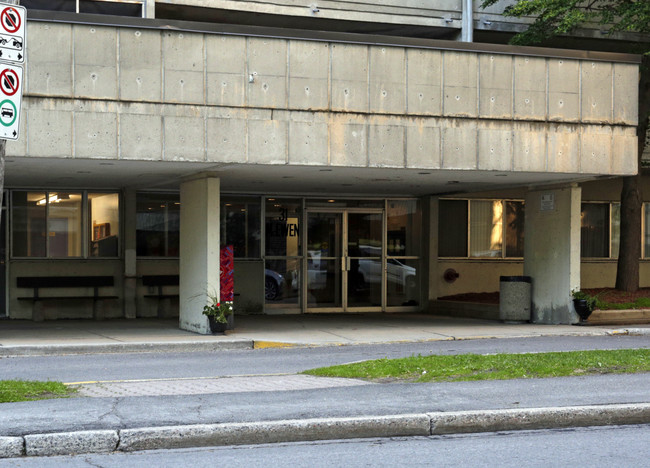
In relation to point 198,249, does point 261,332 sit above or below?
below

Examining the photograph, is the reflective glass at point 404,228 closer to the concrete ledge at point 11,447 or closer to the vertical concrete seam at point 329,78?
the vertical concrete seam at point 329,78

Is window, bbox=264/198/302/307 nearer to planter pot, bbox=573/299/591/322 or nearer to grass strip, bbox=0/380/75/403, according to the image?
planter pot, bbox=573/299/591/322

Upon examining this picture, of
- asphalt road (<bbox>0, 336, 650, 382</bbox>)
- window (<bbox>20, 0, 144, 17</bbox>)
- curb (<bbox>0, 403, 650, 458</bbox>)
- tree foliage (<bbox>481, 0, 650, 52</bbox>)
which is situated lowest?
asphalt road (<bbox>0, 336, 650, 382</bbox>)

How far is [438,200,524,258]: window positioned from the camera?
22688 millimetres

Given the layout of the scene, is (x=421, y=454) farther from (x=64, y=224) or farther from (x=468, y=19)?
(x=468, y=19)

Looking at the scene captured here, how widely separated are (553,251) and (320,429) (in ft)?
39.0

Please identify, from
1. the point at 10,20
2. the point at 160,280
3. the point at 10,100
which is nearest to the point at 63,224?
the point at 160,280

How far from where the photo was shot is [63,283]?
1944cm

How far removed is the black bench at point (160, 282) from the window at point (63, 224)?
996mm

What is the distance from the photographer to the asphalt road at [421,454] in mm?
6723

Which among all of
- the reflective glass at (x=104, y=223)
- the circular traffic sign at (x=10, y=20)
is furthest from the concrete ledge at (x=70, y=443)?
the reflective glass at (x=104, y=223)

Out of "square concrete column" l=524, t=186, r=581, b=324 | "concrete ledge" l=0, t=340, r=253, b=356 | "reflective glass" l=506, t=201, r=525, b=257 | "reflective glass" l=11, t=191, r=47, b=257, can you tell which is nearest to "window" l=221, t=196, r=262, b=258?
"reflective glass" l=11, t=191, r=47, b=257

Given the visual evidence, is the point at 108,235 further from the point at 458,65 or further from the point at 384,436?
the point at 384,436

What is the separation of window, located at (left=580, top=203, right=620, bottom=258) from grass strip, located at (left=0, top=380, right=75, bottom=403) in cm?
1746
